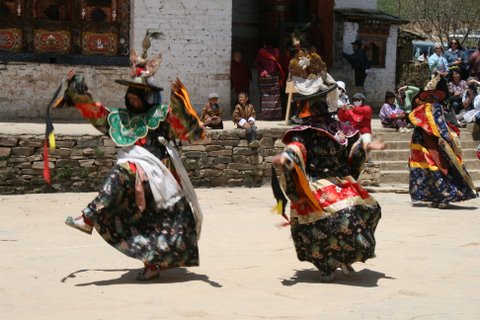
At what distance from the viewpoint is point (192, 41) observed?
19.5m

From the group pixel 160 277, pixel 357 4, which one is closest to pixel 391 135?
pixel 357 4

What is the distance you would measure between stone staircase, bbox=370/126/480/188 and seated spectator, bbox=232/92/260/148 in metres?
2.12

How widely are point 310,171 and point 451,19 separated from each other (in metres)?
31.2

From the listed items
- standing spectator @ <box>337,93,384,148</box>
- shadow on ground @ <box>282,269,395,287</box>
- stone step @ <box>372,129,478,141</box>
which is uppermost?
standing spectator @ <box>337,93,384,148</box>

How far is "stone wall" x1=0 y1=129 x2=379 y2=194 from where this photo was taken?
1491cm

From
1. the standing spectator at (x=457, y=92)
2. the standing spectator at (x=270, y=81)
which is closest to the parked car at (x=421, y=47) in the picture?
the standing spectator at (x=457, y=92)

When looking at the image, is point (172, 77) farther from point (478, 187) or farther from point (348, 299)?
point (348, 299)

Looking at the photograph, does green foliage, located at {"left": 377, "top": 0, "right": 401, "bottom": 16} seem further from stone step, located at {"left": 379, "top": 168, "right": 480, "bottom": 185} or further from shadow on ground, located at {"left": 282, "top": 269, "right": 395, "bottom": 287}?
shadow on ground, located at {"left": 282, "top": 269, "right": 395, "bottom": 287}

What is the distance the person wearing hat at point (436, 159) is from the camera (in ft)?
46.7

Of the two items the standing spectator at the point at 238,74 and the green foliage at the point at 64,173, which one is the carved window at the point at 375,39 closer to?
the standing spectator at the point at 238,74

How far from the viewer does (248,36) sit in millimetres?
23719

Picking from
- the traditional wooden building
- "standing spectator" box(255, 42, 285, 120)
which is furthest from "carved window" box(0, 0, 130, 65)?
"standing spectator" box(255, 42, 285, 120)

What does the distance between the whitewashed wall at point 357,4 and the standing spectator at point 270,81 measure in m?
3.35

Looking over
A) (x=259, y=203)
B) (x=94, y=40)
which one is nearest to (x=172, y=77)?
(x=94, y=40)
